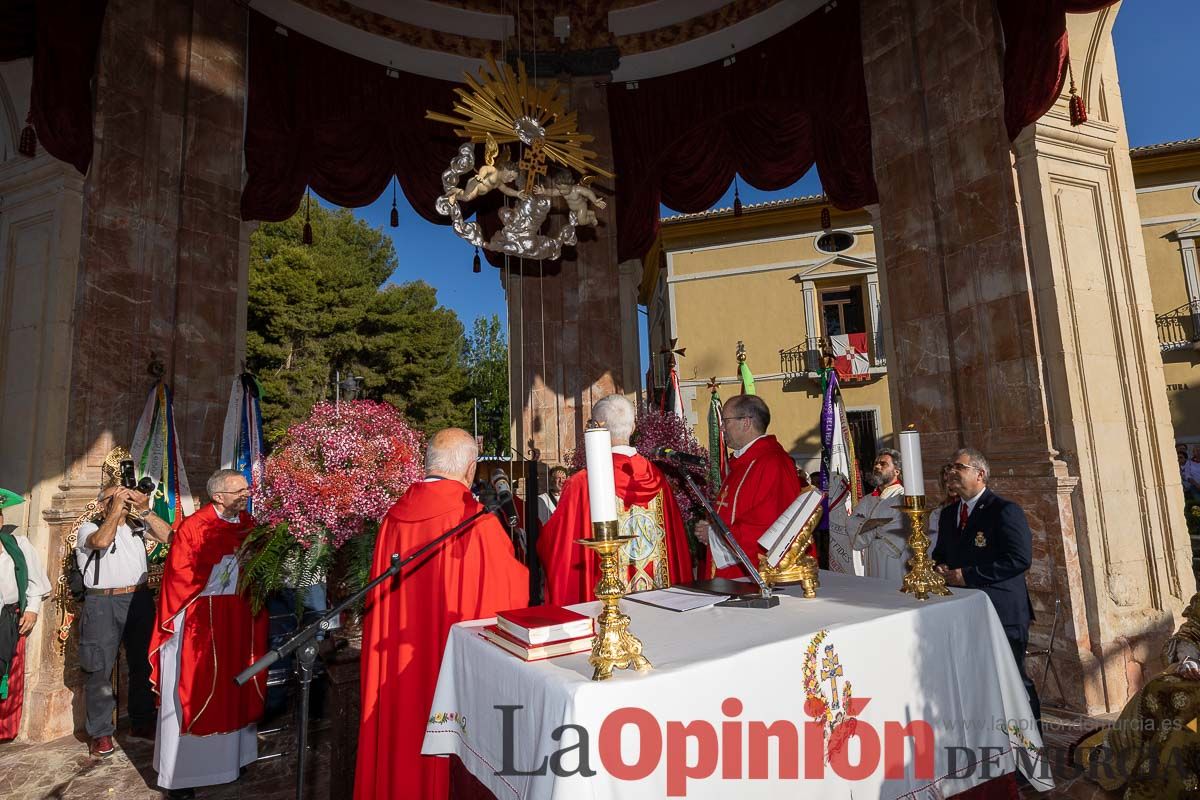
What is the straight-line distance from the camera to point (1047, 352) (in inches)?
190

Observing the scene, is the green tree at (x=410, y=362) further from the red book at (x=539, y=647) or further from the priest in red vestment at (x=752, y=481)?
the red book at (x=539, y=647)

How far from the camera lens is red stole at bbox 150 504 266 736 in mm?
3742

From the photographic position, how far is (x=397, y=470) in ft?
11.4

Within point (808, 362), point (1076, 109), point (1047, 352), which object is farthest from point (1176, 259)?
point (1047, 352)

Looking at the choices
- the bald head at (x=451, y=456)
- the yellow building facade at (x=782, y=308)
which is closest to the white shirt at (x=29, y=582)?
the bald head at (x=451, y=456)

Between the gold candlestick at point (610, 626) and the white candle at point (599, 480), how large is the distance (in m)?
0.03

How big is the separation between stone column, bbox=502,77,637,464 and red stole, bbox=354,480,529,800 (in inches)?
188

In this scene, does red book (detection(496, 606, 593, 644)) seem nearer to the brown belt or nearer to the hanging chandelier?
the brown belt

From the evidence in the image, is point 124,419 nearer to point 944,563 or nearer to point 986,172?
point 944,563

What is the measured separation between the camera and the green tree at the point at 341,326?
2012cm

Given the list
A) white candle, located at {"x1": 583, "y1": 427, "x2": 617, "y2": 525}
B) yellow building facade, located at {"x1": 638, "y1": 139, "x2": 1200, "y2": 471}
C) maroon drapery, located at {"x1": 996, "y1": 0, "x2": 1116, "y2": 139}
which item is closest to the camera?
white candle, located at {"x1": 583, "y1": 427, "x2": 617, "y2": 525}

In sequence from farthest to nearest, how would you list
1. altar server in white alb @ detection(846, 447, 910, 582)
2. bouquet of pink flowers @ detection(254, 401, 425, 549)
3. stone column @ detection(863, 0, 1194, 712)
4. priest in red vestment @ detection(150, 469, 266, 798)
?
altar server in white alb @ detection(846, 447, 910, 582) → stone column @ detection(863, 0, 1194, 712) → priest in red vestment @ detection(150, 469, 266, 798) → bouquet of pink flowers @ detection(254, 401, 425, 549)

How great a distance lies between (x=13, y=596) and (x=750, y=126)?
8177mm

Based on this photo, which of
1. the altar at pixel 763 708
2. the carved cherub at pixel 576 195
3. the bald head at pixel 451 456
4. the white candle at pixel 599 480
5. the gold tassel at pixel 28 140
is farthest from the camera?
the carved cherub at pixel 576 195
